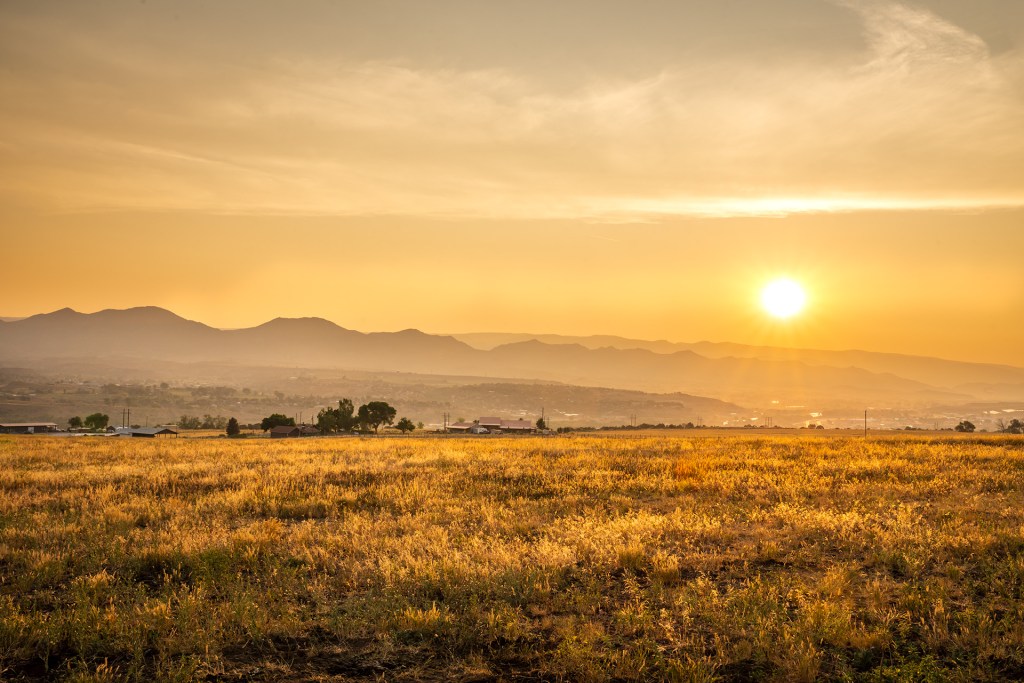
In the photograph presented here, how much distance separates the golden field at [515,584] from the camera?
23.6 ft

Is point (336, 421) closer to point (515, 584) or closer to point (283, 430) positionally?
point (283, 430)

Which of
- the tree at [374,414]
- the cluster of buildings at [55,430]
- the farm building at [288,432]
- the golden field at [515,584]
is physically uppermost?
the golden field at [515,584]

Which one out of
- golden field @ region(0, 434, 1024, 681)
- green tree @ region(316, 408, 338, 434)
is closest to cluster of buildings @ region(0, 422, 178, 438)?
green tree @ region(316, 408, 338, 434)

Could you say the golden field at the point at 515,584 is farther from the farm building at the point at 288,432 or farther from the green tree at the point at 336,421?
the green tree at the point at 336,421

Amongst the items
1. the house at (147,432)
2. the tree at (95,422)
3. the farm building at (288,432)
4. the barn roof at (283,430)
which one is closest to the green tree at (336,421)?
the farm building at (288,432)

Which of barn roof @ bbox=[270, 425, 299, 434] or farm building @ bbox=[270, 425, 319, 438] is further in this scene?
barn roof @ bbox=[270, 425, 299, 434]

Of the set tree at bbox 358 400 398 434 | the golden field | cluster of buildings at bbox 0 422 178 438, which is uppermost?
the golden field

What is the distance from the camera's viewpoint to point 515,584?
365 inches

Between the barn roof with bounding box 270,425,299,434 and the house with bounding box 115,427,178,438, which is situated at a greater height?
the barn roof with bounding box 270,425,299,434

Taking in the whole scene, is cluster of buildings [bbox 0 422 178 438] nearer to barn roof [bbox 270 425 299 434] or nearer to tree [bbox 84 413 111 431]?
tree [bbox 84 413 111 431]

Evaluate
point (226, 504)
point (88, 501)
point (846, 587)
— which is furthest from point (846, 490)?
point (88, 501)

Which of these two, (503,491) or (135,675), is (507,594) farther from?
(503,491)

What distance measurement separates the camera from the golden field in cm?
720

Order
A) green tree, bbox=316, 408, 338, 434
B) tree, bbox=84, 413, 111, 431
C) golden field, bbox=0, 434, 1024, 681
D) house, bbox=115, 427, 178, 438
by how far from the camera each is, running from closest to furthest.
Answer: golden field, bbox=0, 434, 1024, 681 < green tree, bbox=316, 408, 338, 434 < house, bbox=115, 427, 178, 438 < tree, bbox=84, 413, 111, 431
